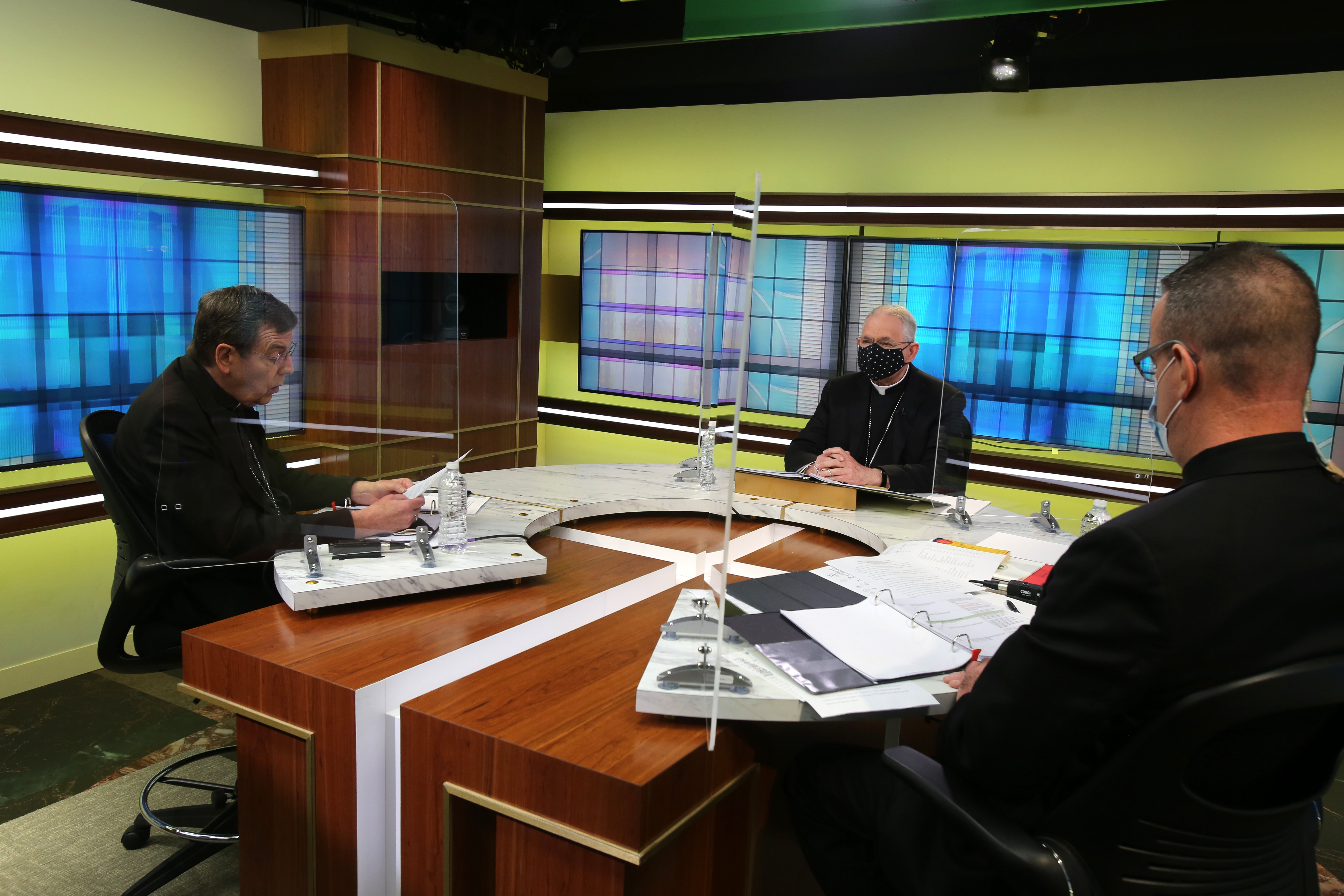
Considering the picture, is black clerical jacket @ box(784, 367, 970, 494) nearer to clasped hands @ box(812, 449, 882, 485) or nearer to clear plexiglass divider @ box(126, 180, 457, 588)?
clasped hands @ box(812, 449, 882, 485)

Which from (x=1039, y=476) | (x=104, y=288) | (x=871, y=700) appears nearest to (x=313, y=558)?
(x=871, y=700)

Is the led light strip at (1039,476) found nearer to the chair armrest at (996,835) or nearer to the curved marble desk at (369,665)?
the curved marble desk at (369,665)

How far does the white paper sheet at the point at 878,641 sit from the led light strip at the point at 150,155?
Result: 301cm

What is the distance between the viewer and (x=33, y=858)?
8.09 ft

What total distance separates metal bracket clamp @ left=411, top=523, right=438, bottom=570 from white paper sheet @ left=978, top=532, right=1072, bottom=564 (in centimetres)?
152

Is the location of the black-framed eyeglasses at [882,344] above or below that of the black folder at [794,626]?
above

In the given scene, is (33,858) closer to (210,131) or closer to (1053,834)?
(1053,834)

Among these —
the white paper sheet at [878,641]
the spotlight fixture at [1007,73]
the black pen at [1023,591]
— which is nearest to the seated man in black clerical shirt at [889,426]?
the black pen at [1023,591]

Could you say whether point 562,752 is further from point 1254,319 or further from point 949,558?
point 949,558

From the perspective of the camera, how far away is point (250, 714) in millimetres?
1867

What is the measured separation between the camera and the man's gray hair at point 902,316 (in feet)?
11.3

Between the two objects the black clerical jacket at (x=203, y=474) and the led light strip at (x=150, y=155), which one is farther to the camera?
the led light strip at (x=150, y=155)

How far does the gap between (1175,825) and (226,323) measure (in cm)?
217

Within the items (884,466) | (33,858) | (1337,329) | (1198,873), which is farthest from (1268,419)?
(33,858)
